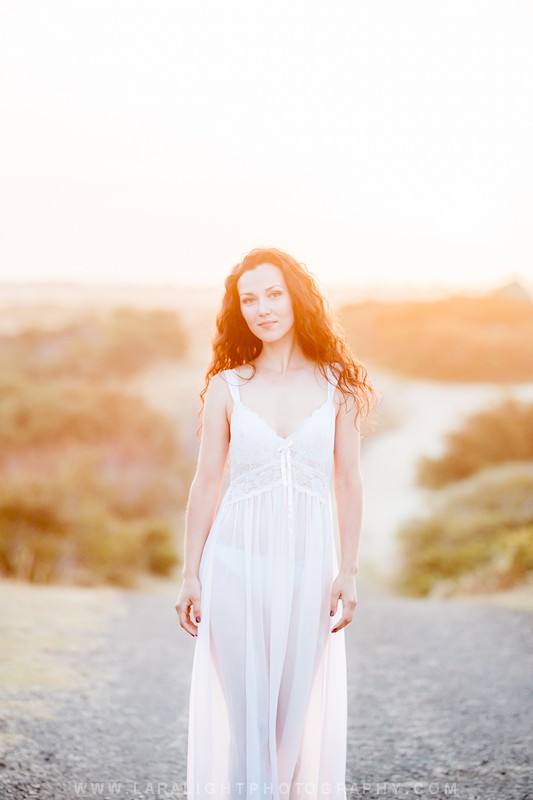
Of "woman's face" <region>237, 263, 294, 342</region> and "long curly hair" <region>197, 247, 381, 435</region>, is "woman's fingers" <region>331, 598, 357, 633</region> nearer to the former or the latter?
"long curly hair" <region>197, 247, 381, 435</region>

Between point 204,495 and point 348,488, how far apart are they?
0.49 m

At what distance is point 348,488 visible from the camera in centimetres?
309

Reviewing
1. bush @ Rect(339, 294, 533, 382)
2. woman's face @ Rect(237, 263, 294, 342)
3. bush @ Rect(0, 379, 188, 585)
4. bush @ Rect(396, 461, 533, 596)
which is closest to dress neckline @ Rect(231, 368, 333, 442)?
woman's face @ Rect(237, 263, 294, 342)

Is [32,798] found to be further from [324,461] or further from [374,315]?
[374,315]

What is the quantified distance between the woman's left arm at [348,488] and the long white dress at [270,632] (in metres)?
0.04

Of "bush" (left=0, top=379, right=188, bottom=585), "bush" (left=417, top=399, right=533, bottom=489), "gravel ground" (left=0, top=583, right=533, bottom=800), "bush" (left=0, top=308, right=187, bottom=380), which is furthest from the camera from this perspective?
"bush" (left=0, top=308, right=187, bottom=380)

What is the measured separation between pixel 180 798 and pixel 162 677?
2645mm

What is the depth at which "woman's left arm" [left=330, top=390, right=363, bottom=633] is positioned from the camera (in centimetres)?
300

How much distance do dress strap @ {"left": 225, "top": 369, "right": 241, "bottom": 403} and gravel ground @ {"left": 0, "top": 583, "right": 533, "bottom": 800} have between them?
207cm

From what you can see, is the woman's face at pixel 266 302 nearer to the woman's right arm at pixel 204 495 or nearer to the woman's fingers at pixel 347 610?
the woman's right arm at pixel 204 495

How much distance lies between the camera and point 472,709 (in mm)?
5883

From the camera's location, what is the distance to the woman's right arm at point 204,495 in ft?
9.82

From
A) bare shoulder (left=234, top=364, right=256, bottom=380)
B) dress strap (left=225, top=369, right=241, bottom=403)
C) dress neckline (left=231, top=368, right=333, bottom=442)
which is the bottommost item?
dress neckline (left=231, top=368, right=333, bottom=442)

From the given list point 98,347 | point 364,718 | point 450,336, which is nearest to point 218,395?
point 364,718
